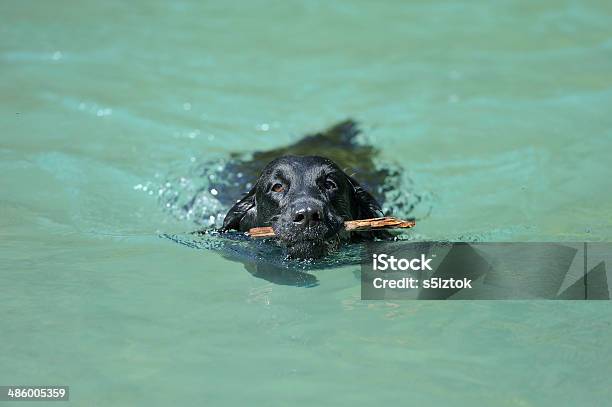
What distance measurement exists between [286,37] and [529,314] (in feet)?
24.5

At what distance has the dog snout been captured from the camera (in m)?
5.48

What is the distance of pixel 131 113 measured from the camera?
30.3ft

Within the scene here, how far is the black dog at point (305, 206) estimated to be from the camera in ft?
18.2

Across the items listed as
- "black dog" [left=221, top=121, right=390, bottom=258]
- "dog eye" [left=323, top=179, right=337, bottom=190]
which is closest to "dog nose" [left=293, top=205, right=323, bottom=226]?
"black dog" [left=221, top=121, right=390, bottom=258]

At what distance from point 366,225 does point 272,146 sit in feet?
10.9

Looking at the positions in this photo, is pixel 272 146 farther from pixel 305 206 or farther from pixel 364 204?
pixel 305 206

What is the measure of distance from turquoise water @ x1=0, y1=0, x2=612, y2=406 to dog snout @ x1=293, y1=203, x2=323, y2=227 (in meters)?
0.36

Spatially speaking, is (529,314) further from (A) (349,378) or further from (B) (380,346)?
(A) (349,378)

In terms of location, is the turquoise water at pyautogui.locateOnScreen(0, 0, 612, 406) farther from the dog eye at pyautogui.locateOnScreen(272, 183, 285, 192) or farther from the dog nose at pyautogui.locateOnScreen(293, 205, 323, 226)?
the dog eye at pyautogui.locateOnScreen(272, 183, 285, 192)

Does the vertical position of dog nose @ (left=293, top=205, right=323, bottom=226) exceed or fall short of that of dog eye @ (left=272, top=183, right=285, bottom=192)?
it falls short

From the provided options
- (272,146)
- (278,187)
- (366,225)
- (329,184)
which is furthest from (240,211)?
(272,146)

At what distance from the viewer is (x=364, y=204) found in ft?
21.8

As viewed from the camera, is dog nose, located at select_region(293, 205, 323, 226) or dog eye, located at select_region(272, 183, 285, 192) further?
dog eye, located at select_region(272, 183, 285, 192)

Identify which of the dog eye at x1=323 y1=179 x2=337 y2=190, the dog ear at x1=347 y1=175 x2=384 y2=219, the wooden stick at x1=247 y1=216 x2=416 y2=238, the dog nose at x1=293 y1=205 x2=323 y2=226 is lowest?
the wooden stick at x1=247 y1=216 x2=416 y2=238
